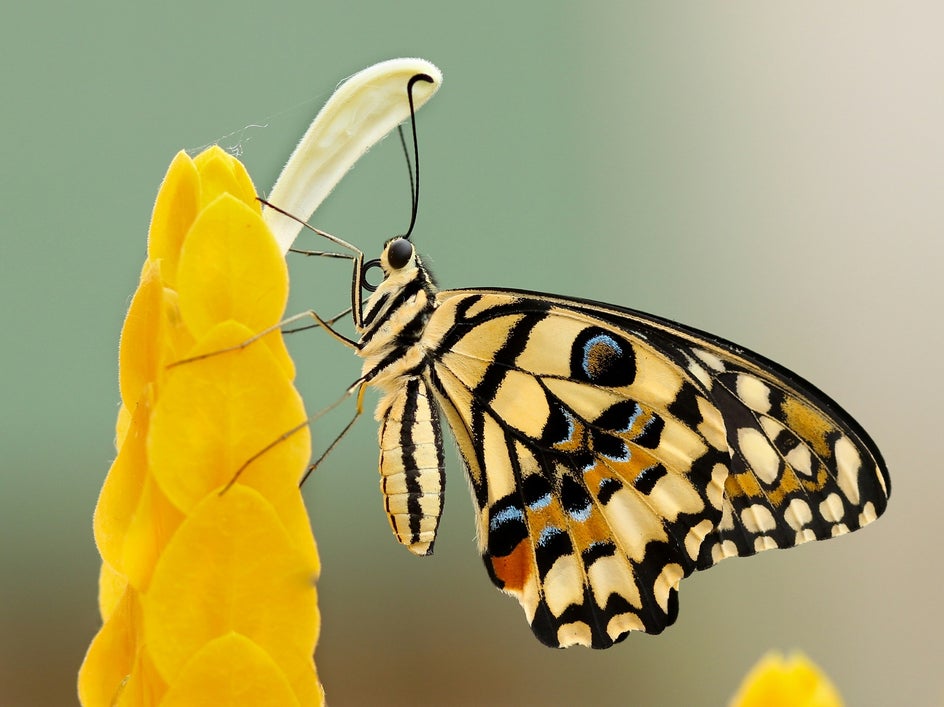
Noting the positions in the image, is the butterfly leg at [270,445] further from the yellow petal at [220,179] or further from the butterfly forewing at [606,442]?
the butterfly forewing at [606,442]

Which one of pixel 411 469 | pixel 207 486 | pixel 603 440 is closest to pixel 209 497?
pixel 207 486

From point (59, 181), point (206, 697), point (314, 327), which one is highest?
point (59, 181)

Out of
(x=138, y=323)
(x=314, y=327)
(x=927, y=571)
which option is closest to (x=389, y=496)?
(x=314, y=327)

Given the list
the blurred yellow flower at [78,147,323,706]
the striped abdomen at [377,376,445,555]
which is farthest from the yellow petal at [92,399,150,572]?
the striped abdomen at [377,376,445,555]

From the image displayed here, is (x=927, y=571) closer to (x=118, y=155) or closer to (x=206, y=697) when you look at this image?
(x=118, y=155)

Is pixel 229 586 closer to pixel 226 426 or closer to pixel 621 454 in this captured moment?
pixel 226 426

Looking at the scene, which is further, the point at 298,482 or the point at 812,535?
the point at 812,535

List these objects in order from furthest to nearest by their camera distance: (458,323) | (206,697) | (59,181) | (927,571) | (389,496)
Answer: (927,571)
(59,181)
(458,323)
(389,496)
(206,697)

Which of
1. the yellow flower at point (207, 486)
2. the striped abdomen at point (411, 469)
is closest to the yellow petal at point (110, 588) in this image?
the yellow flower at point (207, 486)
